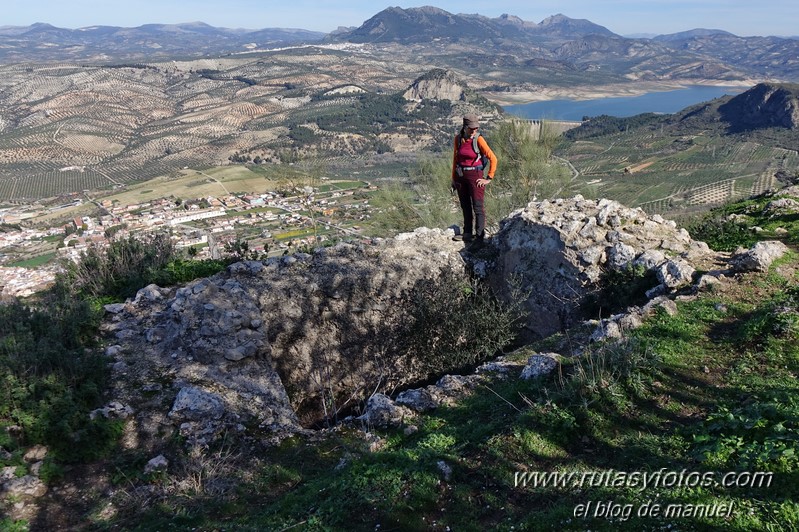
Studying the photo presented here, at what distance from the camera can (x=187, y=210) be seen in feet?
190

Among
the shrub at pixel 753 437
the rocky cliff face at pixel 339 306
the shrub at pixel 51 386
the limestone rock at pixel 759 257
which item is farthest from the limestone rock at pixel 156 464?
the limestone rock at pixel 759 257

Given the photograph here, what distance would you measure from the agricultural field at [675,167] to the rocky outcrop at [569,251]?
35.5m

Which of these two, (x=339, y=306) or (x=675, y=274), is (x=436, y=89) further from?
(x=675, y=274)

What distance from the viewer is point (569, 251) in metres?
9.51

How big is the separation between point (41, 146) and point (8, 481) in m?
125

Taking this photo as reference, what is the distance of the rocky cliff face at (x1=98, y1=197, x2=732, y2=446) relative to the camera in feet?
24.0

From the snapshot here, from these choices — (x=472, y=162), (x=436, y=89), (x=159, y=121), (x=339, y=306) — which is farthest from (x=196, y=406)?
(x=436, y=89)

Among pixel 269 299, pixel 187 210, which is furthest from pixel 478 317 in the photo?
pixel 187 210

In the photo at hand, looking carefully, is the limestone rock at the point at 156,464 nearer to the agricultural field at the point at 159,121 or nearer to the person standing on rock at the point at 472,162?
the person standing on rock at the point at 472,162

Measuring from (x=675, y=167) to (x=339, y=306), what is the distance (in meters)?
83.2

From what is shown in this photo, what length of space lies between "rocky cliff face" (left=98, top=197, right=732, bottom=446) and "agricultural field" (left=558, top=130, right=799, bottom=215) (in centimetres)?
3618

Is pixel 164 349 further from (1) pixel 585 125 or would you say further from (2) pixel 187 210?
(1) pixel 585 125

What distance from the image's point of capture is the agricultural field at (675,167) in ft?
183

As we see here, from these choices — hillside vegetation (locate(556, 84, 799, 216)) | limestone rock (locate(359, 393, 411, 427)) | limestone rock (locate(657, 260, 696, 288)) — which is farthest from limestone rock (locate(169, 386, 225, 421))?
hillside vegetation (locate(556, 84, 799, 216))
